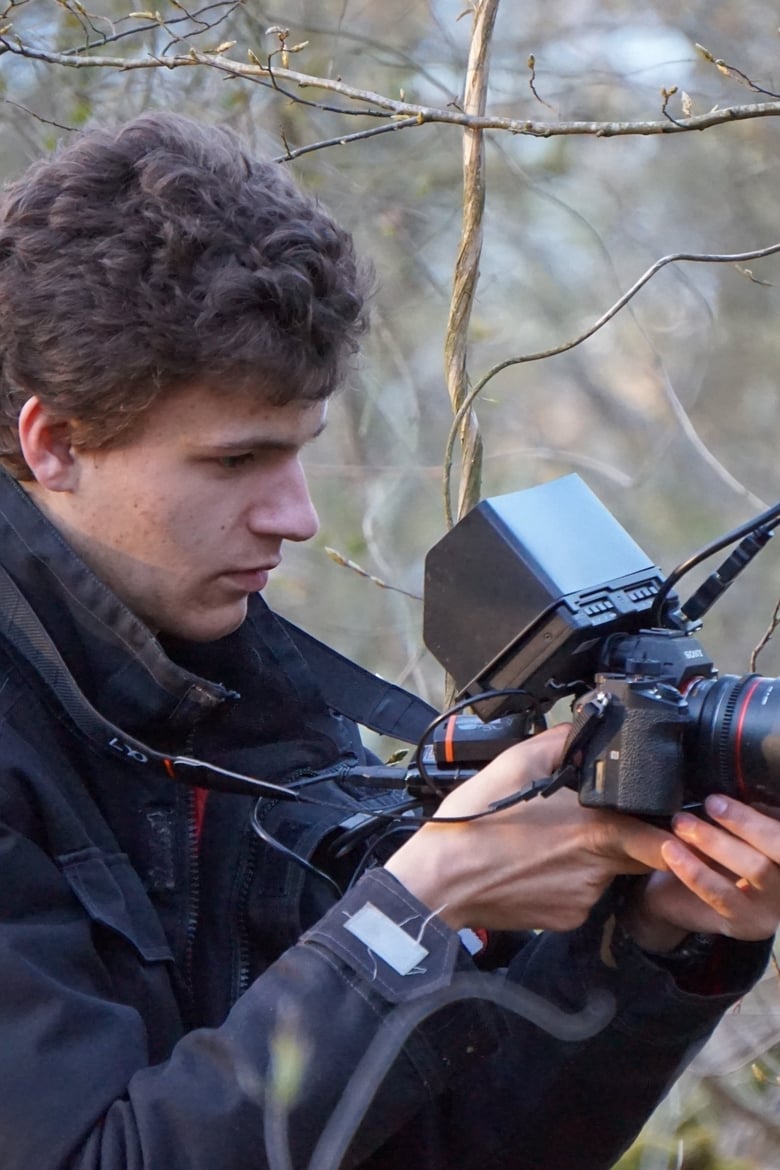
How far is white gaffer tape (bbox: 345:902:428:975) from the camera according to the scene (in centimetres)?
Answer: 124

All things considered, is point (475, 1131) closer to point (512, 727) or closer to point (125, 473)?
point (512, 727)

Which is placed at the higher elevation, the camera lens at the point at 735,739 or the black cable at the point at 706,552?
the black cable at the point at 706,552

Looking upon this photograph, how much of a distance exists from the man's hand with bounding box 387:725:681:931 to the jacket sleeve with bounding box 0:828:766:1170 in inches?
1.7

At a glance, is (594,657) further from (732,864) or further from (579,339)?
(579,339)

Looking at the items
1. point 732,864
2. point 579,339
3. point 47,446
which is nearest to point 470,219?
point 579,339

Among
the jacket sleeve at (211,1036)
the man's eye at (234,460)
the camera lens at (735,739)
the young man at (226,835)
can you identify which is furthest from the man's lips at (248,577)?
the camera lens at (735,739)

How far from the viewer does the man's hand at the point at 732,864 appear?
1.25 metres

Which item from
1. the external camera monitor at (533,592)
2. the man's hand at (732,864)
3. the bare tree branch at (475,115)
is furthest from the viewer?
the bare tree branch at (475,115)

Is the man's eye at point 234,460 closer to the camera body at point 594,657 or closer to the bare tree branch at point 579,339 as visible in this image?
the camera body at point 594,657

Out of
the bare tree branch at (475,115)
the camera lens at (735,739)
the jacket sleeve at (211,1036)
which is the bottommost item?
the jacket sleeve at (211,1036)

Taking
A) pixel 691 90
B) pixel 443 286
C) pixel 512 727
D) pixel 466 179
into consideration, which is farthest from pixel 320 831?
pixel 691 90

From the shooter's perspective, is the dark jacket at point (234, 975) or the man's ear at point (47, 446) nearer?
the dark jacket at point (234, 975)

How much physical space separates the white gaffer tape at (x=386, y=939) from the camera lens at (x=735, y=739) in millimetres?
295

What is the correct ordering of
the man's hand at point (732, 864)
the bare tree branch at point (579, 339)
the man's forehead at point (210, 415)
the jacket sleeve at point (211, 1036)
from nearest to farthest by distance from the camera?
the jacket sleeve at point (211, 1036), the man's hand at point (732, 864), the man's forehead at point (210, 415), the bare tree branch at point (579, 339)
